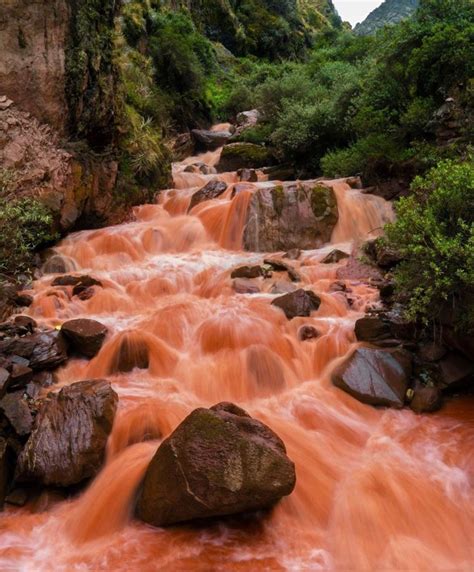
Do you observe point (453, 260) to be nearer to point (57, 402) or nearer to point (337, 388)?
point (337, 388)

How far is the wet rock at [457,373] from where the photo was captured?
6062 mm

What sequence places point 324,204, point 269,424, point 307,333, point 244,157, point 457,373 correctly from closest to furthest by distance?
1. point 269,424
2. point 457,373
3. point 307,333
4. point 324,204
5. point 244,157

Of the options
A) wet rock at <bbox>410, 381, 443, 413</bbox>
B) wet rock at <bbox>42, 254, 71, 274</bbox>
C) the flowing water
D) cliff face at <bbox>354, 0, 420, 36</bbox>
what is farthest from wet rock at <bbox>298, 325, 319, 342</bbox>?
cliff face at <bbox>354, 0, 420, 36</bbox>

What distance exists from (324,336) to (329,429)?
1818 mm

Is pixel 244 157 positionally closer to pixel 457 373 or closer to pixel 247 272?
pixel 247 272

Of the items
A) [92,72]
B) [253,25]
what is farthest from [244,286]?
[253,25]

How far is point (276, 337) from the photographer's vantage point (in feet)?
23.4

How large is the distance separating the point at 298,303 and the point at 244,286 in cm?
152

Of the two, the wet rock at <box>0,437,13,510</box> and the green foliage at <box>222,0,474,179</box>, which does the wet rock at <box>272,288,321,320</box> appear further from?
the green foliage at <box>222,0,474,179</box>

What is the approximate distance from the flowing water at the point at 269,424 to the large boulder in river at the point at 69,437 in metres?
0.19

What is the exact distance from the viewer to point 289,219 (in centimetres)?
1177

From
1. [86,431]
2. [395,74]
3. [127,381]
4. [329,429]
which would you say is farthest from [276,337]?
[395,74]

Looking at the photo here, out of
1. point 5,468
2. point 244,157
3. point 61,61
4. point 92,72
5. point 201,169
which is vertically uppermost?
point 61,61

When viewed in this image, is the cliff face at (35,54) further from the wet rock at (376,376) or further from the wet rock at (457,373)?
the wet rock at (457,373)
